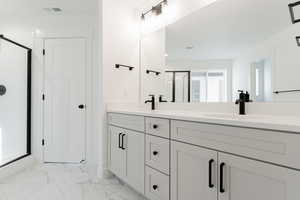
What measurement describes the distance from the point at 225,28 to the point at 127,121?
125 centimetres

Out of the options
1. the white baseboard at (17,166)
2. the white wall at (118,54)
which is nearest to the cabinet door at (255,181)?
the white wall at (118,54)

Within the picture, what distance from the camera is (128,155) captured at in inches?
83.7

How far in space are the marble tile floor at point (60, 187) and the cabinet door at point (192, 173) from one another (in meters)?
0.71

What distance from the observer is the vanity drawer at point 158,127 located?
5.36ft

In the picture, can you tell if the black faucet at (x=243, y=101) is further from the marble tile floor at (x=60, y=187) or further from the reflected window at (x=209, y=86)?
the marble tile floor at (x=60, y=187)

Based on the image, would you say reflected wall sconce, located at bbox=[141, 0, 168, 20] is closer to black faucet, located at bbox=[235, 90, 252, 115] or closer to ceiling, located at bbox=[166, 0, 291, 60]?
ceiling, located at bbox=[166, 0, 291, 60]

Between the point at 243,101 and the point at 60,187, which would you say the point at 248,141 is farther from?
the point at 60,187

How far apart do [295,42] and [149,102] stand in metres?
1.71

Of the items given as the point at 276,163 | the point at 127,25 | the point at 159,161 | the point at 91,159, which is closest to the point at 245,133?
the point at 276,163

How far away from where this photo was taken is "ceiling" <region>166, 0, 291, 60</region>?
→ 1.63 m

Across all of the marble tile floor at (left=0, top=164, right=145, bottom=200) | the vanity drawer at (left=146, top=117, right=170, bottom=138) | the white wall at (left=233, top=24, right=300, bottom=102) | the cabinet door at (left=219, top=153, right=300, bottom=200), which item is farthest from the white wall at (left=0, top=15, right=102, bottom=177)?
the cabinet door at (left=219, top=153, right=300, bottom=200)

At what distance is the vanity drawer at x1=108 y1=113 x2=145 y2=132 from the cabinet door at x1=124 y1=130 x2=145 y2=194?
0.18 feet

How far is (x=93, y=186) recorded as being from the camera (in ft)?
7.80

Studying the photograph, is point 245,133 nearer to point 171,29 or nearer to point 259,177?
point 259,177
